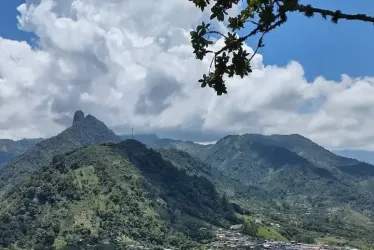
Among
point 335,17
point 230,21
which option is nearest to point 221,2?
point 230,21

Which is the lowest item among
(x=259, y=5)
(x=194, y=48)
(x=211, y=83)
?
(x=211, y=83)

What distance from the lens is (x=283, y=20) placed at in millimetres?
14938

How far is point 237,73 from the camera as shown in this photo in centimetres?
1587

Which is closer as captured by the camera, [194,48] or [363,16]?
[363,16]

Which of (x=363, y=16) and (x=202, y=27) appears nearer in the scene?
(x=363, y=16)

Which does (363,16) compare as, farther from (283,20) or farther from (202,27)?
(202,27)

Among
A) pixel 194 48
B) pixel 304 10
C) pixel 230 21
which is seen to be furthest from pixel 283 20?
pixel 194 48

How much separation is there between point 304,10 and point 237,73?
2.96m

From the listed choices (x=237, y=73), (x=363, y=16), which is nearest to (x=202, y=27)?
(x=237, y=73)

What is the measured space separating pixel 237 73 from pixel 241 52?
2.37 ft

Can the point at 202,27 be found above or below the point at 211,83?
above

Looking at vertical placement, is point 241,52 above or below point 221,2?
below

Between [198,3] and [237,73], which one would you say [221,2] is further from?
[237,73]

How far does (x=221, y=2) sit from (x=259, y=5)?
129 centimetres
